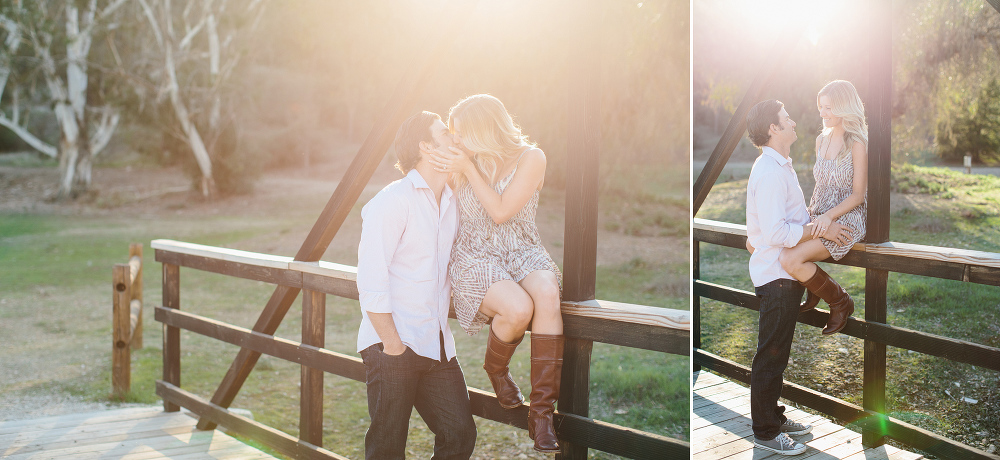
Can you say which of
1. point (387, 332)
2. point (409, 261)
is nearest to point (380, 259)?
point (409, 261)

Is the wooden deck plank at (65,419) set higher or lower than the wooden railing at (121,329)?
lower

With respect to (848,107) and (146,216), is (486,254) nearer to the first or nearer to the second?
(848,107)

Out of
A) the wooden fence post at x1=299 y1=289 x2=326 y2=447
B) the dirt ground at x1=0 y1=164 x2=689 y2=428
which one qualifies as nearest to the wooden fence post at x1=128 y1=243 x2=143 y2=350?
the dirt ground at x1=0 y1=164 x2=689 y2=428

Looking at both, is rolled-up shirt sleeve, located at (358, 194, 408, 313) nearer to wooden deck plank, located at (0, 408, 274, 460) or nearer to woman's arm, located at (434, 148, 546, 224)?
woman's arm, located at (434, 148, 546, 224)

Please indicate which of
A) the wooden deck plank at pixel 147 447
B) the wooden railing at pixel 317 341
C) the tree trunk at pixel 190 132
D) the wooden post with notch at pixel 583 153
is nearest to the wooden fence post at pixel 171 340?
the wooden railing at pixel 317 341

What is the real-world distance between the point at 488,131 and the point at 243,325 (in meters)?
7.08

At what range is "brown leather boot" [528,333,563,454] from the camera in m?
2.17

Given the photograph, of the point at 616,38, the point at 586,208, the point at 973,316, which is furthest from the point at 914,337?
the point at 616,38

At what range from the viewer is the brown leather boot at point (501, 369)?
2.20m

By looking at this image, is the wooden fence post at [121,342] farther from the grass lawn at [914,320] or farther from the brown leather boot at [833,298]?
the brown leather boot at [833,298]

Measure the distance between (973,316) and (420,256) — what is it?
1.62 meters

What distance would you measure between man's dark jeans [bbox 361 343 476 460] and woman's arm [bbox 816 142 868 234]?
1.31 metres

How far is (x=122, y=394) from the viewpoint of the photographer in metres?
5.25

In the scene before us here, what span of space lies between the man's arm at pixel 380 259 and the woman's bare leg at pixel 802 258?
1.19m
